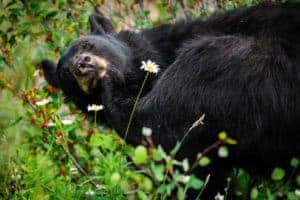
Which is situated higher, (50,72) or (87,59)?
(87,59)

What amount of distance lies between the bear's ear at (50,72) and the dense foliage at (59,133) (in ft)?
0.52

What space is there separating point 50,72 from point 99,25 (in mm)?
638

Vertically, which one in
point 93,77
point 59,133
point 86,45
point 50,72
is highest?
point 86,45

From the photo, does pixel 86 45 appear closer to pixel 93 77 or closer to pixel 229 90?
pixel 93 77

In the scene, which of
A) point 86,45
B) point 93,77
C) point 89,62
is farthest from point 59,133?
point 86,45

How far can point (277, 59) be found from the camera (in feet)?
17.0

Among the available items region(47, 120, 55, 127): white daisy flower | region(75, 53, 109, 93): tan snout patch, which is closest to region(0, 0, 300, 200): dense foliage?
region(47, 120, 55, 127): white daisy flower

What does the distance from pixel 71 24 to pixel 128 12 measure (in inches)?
31.7

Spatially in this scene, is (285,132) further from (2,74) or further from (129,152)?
(2,74)

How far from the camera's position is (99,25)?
707 centimetres

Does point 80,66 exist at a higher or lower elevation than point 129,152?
higher

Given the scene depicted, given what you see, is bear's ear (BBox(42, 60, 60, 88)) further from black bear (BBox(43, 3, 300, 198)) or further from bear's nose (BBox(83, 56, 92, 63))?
bear's nose (BBox(83, 56, 92, 63))

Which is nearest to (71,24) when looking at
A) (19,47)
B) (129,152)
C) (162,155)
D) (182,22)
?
(19,47)

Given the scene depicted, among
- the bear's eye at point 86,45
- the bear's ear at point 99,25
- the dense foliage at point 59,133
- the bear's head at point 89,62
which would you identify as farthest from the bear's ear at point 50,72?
the bear's ear at point 99,25
